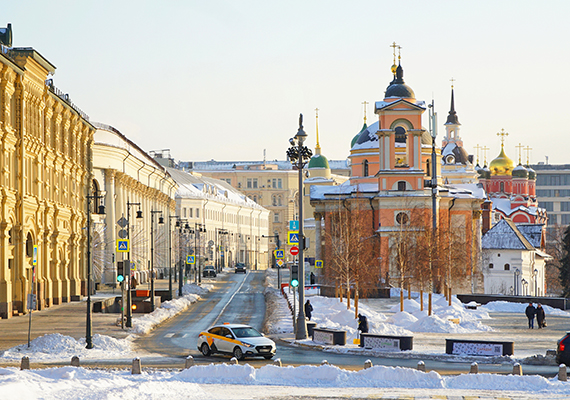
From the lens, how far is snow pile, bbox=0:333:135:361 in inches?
1240

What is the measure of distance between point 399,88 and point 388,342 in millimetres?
66875

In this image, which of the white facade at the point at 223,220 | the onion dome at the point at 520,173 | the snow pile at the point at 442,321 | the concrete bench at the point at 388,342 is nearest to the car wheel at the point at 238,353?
the concrete bench at the point at 388,342

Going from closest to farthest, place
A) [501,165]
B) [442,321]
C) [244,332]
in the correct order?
1. [244,332]
2. [442,321]
3. [501,165]

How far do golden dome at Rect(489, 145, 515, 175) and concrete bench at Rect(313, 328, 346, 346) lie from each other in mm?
154036

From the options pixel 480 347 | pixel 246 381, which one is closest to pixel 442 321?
pixel 480 347

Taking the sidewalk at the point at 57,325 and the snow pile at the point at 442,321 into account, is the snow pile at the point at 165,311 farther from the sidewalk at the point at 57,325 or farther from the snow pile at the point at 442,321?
the snow pile at the point at 442,321

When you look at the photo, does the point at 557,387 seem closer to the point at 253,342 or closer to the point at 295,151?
the point at 253,342

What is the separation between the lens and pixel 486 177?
188 metres

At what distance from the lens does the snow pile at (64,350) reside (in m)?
31.5

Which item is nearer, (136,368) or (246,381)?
(246,381)

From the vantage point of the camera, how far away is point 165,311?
55469 mm

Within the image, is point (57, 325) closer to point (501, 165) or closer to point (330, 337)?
point (330, 337)

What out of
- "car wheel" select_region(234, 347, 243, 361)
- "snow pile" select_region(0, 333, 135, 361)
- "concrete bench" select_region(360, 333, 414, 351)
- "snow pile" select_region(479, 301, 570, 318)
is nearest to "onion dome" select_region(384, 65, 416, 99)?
"snow pile" select_region(479, 301, 570, 318)

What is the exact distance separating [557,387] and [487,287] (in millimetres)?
95067
